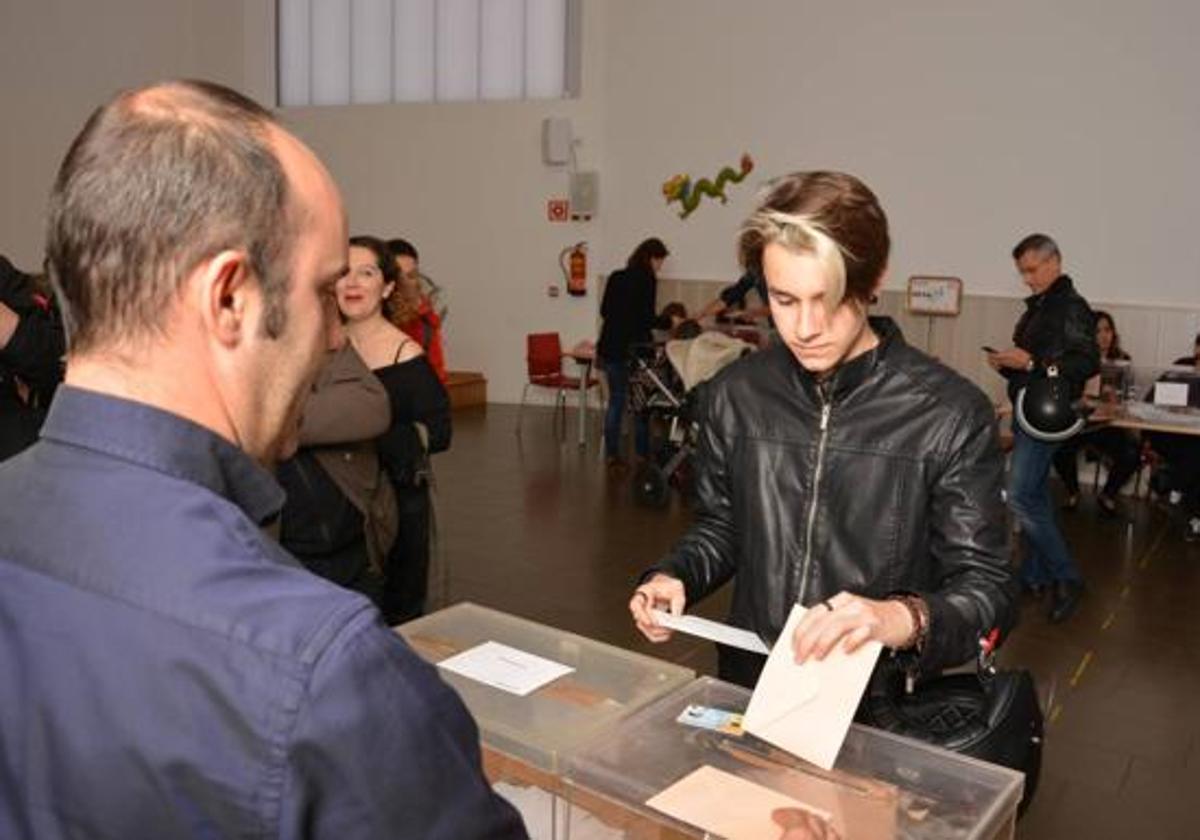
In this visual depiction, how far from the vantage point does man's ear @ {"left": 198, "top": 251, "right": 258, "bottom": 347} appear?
765mm

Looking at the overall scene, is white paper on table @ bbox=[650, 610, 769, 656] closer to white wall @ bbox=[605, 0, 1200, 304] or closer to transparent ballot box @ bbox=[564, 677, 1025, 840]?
transparent ballot box @ bbox=[564, 677, 1025, 840]

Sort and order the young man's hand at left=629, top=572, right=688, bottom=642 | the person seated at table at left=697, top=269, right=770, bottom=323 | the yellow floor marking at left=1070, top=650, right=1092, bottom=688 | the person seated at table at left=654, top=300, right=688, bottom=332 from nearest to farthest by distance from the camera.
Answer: the young man's hand at left=629, top=572, right=688, bottom=642, the yellow floor marking at left=1070, top=650, right=1092, bottom=688, the person seated at table at left=697, top=269, right=770, bottom=323, the person seated at table at left=654, top=300, right=688, bottom=332

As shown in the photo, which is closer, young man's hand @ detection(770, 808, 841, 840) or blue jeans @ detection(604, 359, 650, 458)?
young man's hand @ detection(770, 808, 841, 840)

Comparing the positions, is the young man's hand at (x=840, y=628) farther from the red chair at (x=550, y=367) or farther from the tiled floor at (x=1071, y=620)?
the red chair at (x=550, y=367)

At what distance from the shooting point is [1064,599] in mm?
5090

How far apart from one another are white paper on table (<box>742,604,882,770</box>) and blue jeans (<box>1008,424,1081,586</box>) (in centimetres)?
407

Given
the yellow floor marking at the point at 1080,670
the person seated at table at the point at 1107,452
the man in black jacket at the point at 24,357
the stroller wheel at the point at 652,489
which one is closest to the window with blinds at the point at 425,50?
the stroller wheel at the point at 652,489

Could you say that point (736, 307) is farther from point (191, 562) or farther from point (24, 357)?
point (191, 562)

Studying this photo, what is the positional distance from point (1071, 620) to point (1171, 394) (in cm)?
211

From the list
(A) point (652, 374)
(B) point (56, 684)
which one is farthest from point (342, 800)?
(A) point (652, 374)

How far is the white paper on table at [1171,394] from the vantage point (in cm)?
634

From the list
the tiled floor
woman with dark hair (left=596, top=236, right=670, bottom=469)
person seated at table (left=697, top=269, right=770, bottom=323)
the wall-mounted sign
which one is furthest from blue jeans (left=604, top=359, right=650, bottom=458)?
the wall-mounted sign

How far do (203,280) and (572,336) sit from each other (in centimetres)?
1028

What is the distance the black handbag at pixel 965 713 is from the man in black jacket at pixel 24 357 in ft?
7.13
